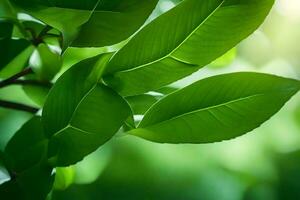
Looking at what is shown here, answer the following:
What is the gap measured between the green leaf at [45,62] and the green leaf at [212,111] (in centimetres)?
22

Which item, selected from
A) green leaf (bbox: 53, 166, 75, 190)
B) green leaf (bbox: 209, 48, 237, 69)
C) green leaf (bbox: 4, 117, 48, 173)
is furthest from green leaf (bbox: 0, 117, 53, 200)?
green leaf (bbox: 209, 48, 237, 69)

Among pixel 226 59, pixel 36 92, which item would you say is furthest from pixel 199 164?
pixel 36 92

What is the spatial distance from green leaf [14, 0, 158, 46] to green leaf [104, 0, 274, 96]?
2cm

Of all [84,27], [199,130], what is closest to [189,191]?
[199,130]

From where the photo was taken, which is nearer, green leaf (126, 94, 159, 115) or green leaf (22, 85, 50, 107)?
green leaf (126, 94, 159, 115)

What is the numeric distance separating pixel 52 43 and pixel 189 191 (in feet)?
1.14

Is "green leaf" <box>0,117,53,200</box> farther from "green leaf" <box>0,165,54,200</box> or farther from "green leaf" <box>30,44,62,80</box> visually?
"green leaf" <box>30,44,62,80</box>

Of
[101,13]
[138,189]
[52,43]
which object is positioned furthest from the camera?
[138,189]

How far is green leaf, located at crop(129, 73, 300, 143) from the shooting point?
0.47 meters

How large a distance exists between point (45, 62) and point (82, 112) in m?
0.21

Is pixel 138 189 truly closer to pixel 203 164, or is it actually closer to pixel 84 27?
pixel 203 164

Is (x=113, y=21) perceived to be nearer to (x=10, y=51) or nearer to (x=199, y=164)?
(x=10, y=51)

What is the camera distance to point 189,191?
2.51ft

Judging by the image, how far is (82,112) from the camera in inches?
18.1
